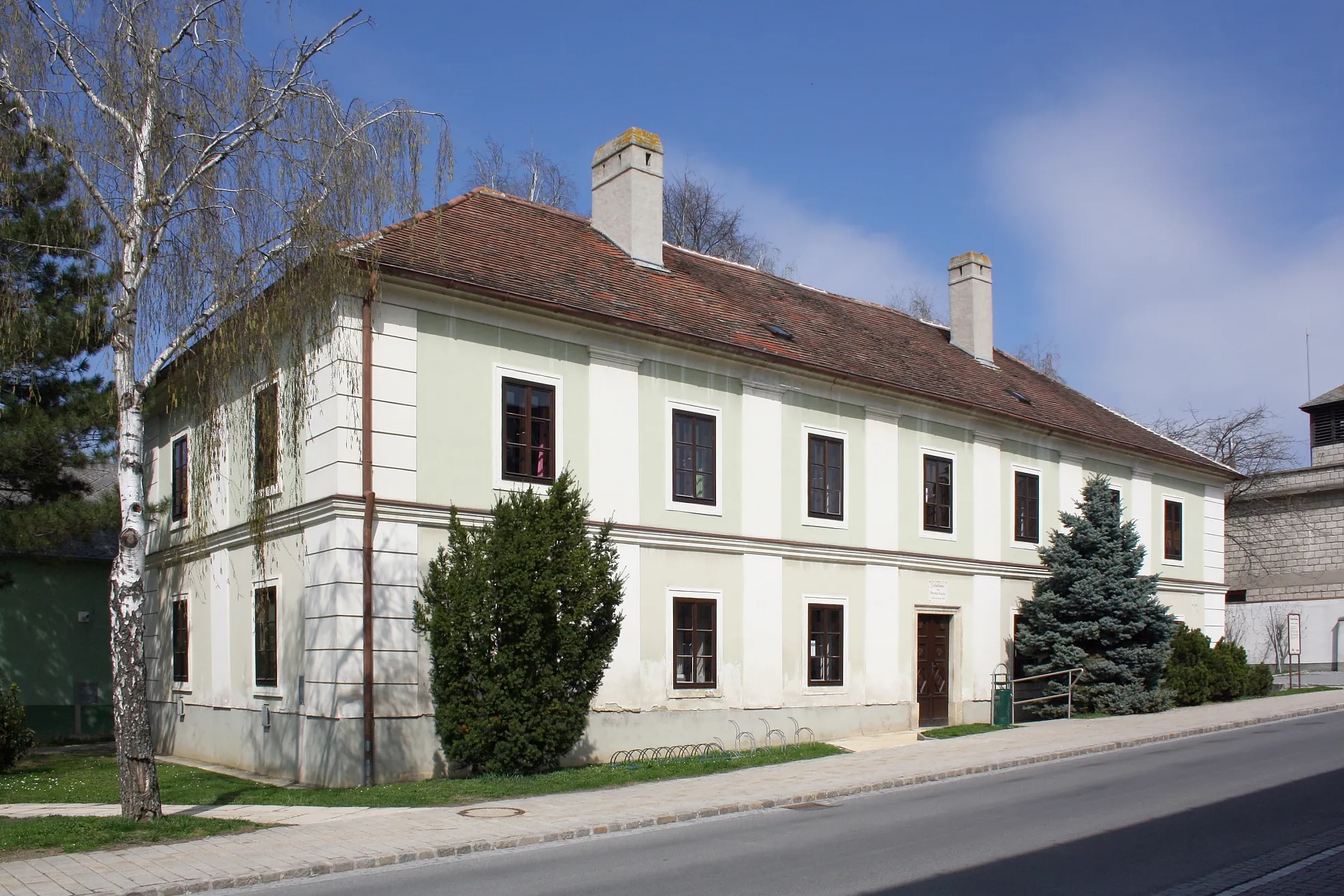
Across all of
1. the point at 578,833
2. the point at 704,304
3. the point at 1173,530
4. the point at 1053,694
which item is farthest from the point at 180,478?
the point at 1173,530

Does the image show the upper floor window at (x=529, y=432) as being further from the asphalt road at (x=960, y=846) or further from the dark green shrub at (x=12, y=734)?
the dark green shrub at (x=12, y=734)

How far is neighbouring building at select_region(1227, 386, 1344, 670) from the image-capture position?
136 feet

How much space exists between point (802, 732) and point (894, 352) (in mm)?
8794

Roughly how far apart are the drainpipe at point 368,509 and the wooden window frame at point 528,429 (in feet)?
6.90

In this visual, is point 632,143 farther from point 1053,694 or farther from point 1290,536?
point 1290,536

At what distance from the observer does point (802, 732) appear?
20688mm

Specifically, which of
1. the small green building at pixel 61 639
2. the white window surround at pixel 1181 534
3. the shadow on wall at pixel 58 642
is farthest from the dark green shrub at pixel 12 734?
the white window surround at pixel 1181 534

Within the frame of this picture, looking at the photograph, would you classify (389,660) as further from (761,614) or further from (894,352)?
(894,352)

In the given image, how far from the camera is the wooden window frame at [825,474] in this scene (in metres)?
21.6

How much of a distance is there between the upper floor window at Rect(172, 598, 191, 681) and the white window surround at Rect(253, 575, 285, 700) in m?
3.43

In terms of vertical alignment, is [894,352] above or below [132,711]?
above

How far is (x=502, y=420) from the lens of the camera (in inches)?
685

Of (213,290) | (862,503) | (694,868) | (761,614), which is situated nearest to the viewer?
(694,868)

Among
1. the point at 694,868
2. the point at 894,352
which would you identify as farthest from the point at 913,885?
the point at 894,352
